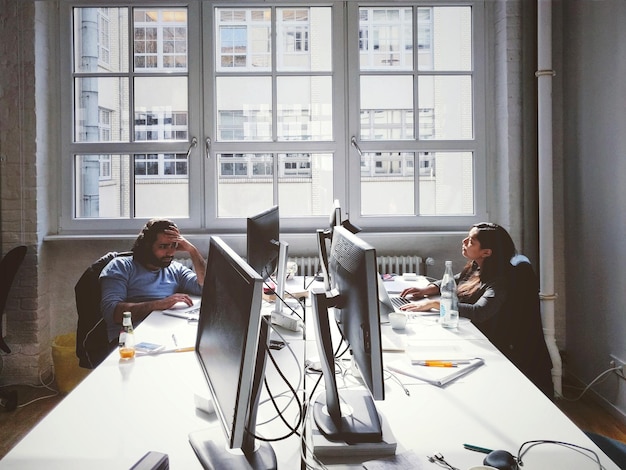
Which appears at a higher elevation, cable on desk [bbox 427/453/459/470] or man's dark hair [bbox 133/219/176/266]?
man's dark hair [bbox 133/219/176/266]

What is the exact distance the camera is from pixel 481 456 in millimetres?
1360

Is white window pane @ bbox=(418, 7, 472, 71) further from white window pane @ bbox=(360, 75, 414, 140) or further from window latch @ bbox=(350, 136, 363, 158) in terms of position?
window latch @ bbox=(350, 136, 363, 158)

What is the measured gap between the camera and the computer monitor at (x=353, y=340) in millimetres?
1312

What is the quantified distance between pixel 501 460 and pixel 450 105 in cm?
318

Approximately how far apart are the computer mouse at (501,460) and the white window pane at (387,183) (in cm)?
285

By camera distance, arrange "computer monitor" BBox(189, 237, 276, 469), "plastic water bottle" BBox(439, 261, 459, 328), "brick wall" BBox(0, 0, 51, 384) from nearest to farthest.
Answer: "computer monitor" BBox(189, 237, 276, 469), "plastic water bottle" BBox(439, 261, 459, 328), "brick wall" BBox(0, 0, 51, 384)

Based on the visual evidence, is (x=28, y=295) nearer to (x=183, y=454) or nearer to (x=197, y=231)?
(x=197, y=231)

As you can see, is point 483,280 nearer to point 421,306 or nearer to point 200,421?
point 421,306

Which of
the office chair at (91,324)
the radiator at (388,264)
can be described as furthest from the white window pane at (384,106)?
the office chair at (91,324)

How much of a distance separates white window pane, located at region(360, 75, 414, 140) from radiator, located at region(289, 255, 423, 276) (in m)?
0.85

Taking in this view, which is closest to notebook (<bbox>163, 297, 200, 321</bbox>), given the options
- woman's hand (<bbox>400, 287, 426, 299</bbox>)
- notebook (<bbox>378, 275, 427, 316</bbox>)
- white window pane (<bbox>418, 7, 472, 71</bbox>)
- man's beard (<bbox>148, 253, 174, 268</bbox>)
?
man's beard (<bbox>148, 253, 174, 268</bbox>)

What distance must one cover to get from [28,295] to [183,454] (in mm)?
2804

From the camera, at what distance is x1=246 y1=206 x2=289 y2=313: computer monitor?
2.42 metres

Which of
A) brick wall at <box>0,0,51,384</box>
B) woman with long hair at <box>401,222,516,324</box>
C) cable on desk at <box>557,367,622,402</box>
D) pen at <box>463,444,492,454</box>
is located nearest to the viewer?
pen at <box>463,444,492,454</box>
